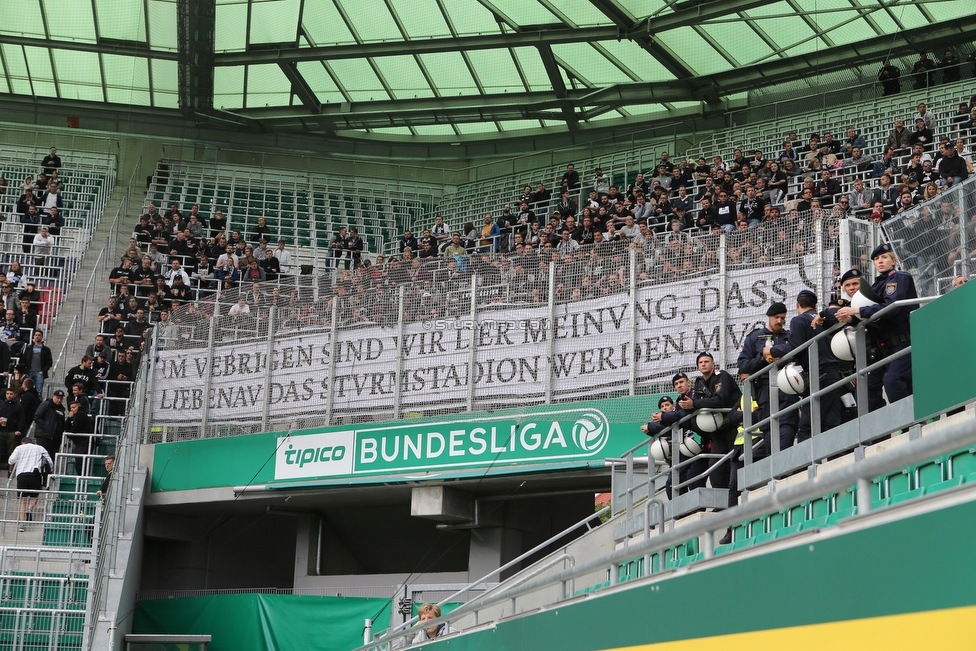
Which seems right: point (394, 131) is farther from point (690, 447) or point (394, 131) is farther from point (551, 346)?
point (690, 447)

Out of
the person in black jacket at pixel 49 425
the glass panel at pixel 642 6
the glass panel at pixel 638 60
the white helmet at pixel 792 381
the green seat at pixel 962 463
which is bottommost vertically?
the green seat at pixel 962 463

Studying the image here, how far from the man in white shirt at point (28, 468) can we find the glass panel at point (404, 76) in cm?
1548

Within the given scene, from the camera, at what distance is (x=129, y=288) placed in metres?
22.6

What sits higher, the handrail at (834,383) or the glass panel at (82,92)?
the glass panel at (82,92)

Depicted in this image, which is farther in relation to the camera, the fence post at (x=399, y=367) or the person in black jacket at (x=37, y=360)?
the person in black jacket at (x=37, y=360)

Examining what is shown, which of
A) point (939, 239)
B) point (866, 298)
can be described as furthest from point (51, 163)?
point (866, 298)

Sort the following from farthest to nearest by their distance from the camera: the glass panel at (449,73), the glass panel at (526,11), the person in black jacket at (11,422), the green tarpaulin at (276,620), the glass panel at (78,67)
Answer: the glass panel at (78,67), the glass panel at (449,73), the glass panel at (526,11), the person in black jacket at (11,422), the green tarpaulin at (276,620)

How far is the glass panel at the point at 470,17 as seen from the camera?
27.4 metres

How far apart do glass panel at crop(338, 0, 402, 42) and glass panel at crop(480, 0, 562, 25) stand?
1.70 m

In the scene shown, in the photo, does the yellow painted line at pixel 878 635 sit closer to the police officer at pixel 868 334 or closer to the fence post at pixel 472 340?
the police officer at pixel 868 334

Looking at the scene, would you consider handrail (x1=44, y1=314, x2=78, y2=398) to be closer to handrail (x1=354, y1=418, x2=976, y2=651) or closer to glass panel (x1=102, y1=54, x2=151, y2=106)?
glass panel (x1=102, y1=54, x2=151, y2=106)

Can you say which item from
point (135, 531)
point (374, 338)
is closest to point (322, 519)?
point (135, 531)

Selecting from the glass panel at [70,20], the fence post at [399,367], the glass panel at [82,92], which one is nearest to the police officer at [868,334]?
the fence post at [399,367]

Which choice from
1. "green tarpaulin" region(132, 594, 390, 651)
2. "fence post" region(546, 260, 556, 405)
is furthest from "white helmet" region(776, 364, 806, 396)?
"green tarpaulin" region(132, 594, 390, 651)
